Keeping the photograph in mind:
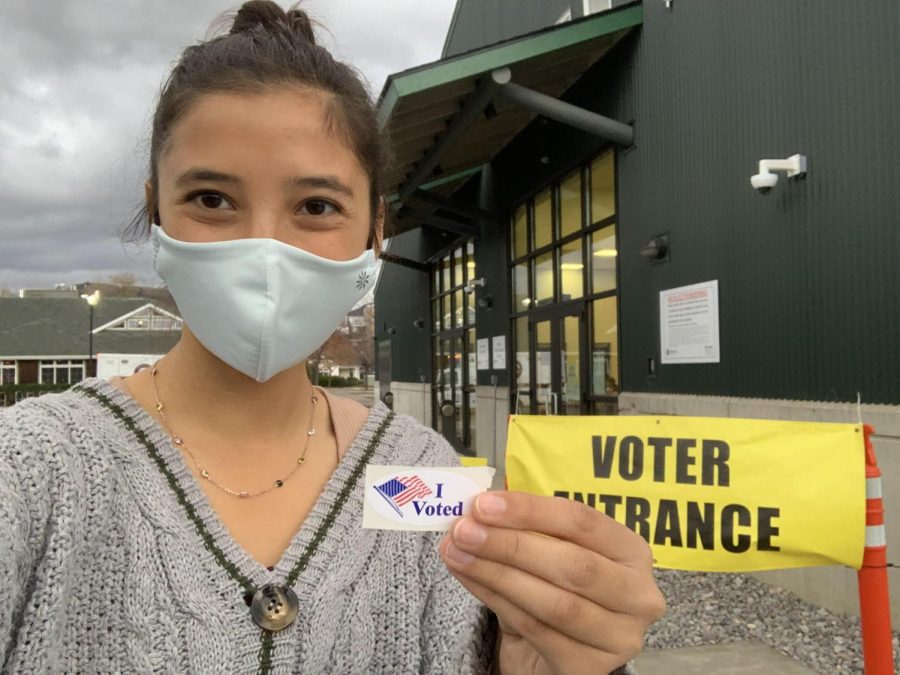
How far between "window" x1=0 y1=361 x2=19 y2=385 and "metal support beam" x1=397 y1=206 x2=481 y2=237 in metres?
41.2

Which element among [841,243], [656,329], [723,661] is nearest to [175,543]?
[723,661]

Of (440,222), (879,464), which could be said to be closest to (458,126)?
(440,222)

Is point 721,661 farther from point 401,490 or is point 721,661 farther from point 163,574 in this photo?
point 163,574

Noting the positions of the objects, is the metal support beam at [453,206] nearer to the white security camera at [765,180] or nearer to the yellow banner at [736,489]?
the white security camera at [765,180]

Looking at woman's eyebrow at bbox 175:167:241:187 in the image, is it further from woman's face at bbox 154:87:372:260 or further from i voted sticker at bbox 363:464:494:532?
i voted sticker at bbox 363:464:494:532

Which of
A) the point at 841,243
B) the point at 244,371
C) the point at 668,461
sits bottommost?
the point at 668,461

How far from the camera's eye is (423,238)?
17.6 m

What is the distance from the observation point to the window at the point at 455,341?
14.5 m

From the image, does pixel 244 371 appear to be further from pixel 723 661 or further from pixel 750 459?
pixel 723 661

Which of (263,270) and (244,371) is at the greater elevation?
(263,270)

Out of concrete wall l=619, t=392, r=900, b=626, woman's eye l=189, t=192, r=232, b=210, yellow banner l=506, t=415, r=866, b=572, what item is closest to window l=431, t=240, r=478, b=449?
concrete wall l=619, t=392, r=900, b=626

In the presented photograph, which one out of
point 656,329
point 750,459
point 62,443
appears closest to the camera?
point 62,443

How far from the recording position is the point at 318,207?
1.37 metres

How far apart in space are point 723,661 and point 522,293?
798 cm
